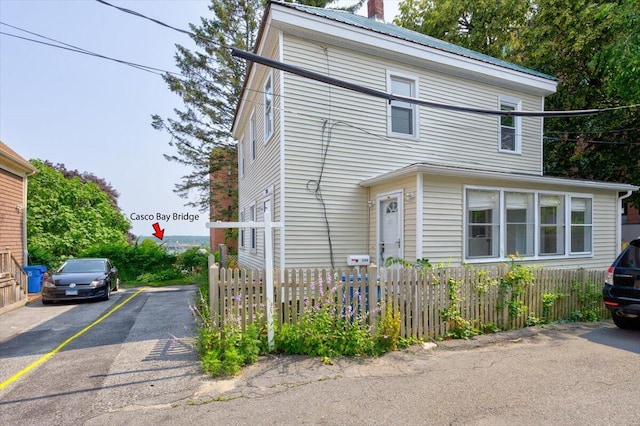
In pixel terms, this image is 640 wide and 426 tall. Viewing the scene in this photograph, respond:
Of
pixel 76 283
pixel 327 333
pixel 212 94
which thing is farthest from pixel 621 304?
pixel 212 94

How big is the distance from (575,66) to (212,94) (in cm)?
2028

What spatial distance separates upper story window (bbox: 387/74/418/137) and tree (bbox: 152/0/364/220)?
589 inches

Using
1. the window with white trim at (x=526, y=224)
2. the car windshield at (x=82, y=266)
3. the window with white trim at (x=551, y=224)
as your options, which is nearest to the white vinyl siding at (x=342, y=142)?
the window with white trim at (x=526, y=224)

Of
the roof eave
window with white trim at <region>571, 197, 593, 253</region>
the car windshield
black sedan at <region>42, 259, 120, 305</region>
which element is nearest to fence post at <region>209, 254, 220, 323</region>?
the roof eave

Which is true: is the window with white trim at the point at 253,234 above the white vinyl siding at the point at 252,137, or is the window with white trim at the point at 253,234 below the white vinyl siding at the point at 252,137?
below

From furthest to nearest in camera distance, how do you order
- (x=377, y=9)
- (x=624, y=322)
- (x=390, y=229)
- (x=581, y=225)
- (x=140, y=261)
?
(x=140, y=261) < (x=377, y=9) < (x=581, y=225) < (x=390, y=229) < (x=624, y=322)

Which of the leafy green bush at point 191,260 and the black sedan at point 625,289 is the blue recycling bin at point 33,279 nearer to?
the leafy green bush at point 191,260

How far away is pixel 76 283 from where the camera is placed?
10453 mm

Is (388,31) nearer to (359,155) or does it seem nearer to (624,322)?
(359,155)

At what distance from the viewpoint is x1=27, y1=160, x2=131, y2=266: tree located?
16.4m

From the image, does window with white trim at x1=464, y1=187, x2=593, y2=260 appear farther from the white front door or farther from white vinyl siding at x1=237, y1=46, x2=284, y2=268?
white vinyl siding at x1=237, y1=46, x2=284, y2=268

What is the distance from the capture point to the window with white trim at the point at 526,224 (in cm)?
862

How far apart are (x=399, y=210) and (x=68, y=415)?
686 cm

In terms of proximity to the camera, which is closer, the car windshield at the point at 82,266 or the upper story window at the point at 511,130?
the car windshield at the point at 82,266
